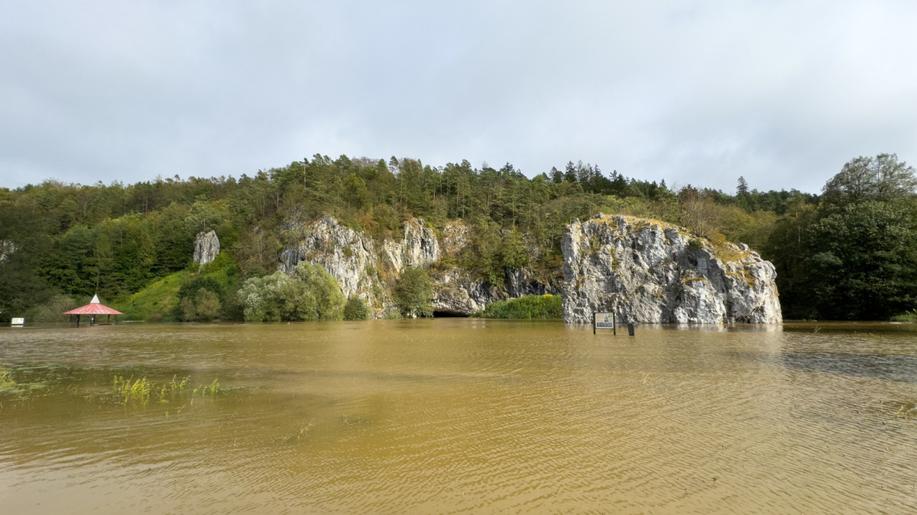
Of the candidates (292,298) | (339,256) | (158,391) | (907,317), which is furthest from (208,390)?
(339,256)

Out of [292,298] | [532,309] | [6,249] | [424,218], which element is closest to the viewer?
[292,298]

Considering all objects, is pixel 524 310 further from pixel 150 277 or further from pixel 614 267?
pixel 150 277

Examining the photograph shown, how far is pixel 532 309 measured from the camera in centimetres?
7200

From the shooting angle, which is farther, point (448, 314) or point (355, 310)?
point (448, 314)

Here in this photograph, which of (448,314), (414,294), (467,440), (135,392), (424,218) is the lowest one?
(467,440)

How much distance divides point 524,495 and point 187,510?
381cm

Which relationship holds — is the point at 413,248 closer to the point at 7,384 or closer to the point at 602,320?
the point at 602,320

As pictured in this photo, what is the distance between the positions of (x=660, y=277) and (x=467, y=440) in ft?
177

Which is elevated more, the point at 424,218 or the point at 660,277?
the point at 424,218

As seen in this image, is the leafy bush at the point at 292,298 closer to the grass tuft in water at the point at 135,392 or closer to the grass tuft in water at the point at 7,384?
the grass tuft in water at the point at 7,384

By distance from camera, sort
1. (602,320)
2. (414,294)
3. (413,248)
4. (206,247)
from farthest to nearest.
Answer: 1. (413,248)
2. (206,247)
3. (414,294)
4. (602,320)

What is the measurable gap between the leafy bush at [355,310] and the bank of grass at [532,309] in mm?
20237

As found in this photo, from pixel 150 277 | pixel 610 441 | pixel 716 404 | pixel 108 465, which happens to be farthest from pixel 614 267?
pixel 150 277

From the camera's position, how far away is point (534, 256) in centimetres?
9550
